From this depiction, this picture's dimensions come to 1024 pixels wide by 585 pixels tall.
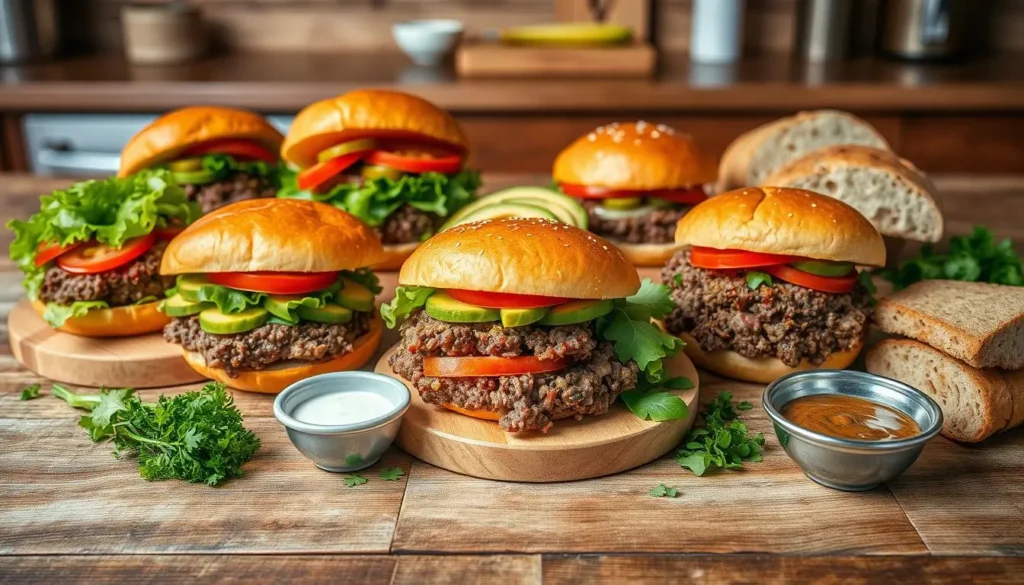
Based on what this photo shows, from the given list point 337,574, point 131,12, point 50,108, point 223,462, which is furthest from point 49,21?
point 337,574

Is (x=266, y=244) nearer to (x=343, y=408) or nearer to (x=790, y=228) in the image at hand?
(x=343, y=408)

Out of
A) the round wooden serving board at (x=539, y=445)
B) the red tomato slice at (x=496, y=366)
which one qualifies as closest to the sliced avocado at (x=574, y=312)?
the red tomato slice at (x=496, y=366)

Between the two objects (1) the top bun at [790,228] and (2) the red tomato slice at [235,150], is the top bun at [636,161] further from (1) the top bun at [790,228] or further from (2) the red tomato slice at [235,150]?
(2) the red tomato slice at [235,150]

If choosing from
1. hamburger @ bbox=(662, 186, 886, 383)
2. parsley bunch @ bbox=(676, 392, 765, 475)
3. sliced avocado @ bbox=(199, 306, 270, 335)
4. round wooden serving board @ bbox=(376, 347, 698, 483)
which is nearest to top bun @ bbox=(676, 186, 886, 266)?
hamburger @ bbox=(662, 186, 886, 383)

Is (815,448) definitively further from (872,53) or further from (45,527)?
(872,53)

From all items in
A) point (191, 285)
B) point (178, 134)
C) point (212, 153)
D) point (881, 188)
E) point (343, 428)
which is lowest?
point (343, 428)

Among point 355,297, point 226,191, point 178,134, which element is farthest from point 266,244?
point 226,191
